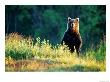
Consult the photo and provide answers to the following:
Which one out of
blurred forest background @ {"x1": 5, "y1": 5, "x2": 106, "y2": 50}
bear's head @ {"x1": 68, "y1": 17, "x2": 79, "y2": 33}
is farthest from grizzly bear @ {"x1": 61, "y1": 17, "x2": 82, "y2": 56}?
blurred forest background @ {"x1": 5, "y1": 5, "x2": 106, "y2": 50}

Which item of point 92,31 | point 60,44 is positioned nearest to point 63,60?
point 60,44

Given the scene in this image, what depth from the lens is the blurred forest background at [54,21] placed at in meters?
9.15

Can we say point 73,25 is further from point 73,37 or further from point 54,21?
point 54,21

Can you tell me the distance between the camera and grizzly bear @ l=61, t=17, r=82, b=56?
9.00 m

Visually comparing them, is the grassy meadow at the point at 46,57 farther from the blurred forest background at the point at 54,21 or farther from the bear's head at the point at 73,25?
the bear's head at the point at 73,25

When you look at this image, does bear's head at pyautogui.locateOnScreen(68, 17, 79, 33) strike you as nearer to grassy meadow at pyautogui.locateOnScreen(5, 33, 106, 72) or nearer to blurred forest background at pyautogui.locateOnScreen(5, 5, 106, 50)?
blurred forest background at pyautogui.locateOnScreen(5, 5, 106, 50)

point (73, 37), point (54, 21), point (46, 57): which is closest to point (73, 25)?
point (73, 37)

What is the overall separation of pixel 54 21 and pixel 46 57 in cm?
142

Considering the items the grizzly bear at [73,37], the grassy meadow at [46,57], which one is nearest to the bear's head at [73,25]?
the grizzly bear at [73,37]

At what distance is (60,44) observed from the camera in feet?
29.4

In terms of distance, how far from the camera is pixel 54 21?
1000 centimetres

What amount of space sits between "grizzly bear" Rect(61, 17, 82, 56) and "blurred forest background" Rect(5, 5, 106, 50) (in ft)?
0.36
